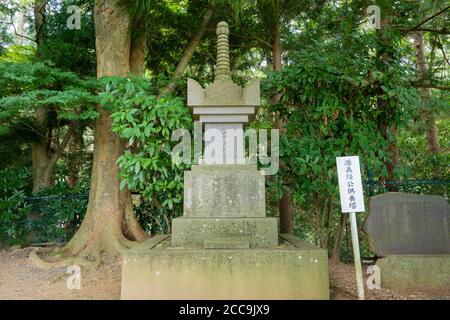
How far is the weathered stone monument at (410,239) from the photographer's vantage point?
5.07 m

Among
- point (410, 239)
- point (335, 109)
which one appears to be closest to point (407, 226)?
point (410, 239)

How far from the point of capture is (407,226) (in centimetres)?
524

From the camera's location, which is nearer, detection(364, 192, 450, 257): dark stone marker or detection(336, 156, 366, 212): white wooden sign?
detection(336, 156, 366, 212): white wooden sign

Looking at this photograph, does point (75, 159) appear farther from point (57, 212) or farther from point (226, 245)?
point (226, 245)

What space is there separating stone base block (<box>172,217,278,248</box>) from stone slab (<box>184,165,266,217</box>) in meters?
0.14

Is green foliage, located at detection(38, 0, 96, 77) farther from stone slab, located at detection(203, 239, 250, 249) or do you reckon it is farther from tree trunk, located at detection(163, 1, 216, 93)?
stone slab, located at detection(203, 239, 250, 249)

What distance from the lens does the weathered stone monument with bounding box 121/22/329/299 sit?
381cm

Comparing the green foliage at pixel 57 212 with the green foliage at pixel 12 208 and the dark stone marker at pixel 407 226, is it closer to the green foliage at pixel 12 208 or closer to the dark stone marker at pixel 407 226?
the green foliage at pixel 12 208

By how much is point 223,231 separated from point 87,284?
2434mm

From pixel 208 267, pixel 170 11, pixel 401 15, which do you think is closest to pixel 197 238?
pixel 208 267

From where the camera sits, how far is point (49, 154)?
856cm

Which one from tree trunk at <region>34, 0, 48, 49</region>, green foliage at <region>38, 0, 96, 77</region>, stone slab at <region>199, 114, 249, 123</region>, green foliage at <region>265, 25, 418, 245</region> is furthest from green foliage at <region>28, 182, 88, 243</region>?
green foliage at <region>265, 25, 418, 245</region>

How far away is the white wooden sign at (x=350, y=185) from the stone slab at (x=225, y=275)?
72 cm

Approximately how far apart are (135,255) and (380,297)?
3156 mm
